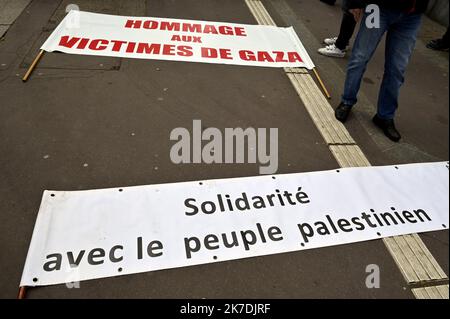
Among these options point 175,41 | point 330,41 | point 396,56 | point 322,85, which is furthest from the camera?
point 330,41

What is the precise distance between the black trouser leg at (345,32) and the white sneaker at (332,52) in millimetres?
50

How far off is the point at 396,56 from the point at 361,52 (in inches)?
11.0

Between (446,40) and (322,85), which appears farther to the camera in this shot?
(446,40)

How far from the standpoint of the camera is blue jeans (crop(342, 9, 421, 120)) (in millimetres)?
2480

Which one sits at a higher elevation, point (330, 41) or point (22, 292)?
point (330, 41)

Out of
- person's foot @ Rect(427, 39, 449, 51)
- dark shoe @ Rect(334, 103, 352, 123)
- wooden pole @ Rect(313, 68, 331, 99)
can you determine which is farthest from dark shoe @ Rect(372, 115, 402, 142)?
person's foot @ Rect(427, 39, 449, 51)

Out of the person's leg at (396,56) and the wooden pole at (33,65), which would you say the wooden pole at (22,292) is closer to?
the wooden pole at (33,65)

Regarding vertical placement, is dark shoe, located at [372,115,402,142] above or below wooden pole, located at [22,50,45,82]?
below

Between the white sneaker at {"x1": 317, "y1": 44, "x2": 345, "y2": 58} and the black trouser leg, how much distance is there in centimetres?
5

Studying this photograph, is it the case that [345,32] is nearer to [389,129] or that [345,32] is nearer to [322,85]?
[322,85]

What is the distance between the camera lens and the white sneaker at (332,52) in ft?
13.3

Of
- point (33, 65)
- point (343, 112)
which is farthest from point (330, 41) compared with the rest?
point (33, 65)

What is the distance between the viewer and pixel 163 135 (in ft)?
8.74

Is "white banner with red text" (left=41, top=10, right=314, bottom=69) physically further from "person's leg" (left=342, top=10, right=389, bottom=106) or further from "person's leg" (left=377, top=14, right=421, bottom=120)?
"person's leg" (left=377, top=14, right=421, bottom=120)
